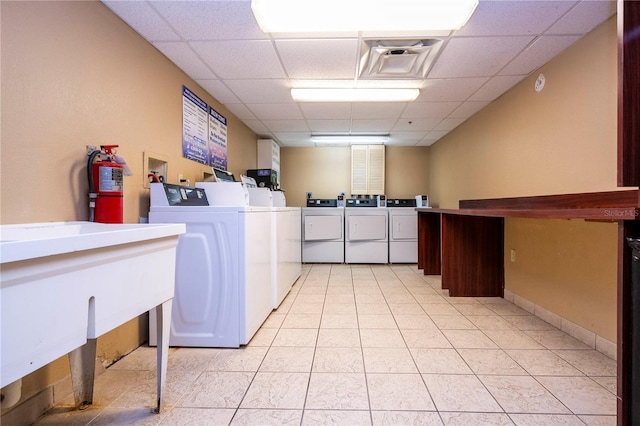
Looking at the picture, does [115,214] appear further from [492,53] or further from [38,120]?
[492,53]

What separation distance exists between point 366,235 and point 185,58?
351 centimetres

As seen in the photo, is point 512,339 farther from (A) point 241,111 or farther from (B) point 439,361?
(A) point 241,111

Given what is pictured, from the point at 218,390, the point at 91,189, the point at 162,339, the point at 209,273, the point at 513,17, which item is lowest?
the point at 218,390

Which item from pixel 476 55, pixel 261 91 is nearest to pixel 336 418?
pixel 476 55

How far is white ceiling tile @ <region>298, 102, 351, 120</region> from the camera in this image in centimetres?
336

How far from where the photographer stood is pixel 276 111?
143 inches

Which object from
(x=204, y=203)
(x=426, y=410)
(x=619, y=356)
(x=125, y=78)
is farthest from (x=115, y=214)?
(x=619, y=356)

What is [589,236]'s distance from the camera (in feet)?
6.62

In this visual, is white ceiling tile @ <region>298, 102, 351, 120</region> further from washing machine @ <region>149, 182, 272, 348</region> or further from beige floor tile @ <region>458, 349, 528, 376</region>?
beige floor tile @ <region>458, 349, 528, 376</region>

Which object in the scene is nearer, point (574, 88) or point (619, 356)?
point (619, 356)

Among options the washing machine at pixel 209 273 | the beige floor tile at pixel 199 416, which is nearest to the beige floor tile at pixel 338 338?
the washing machine at pixel 209 273

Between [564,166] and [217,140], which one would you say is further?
[217,140]

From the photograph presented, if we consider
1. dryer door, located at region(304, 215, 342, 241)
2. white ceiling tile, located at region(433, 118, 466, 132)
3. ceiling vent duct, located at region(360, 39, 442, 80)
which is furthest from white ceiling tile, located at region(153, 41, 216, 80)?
white ceiling tile, located at region(433, 118, 466, 132)

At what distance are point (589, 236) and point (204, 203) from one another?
8.97 ft
